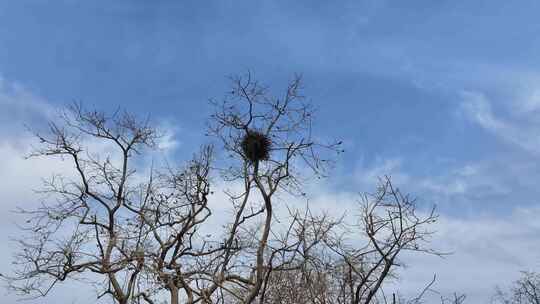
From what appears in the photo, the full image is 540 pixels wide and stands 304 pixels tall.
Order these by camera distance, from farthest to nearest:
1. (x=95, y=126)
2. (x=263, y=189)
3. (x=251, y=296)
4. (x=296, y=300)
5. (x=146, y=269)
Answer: (x=95, y=126) → (x=263, y=189) → (x=251, y=296) → (x=296, y=300) → (x=146, y=269)

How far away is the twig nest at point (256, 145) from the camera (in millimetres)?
8859

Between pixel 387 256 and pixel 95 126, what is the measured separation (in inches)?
309

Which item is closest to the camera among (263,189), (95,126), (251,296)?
(251,296)

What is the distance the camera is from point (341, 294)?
Result: 14.6 feet

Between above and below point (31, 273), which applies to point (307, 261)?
below

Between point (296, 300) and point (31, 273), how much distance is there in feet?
21.4

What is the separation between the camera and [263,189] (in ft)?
28.3

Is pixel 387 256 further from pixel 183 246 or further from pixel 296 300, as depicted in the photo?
pixel 183 246

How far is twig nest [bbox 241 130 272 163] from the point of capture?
8859 mm

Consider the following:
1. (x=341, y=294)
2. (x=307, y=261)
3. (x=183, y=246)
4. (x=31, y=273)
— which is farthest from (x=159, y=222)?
(x=341, y=294)

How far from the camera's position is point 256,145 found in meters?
8.88

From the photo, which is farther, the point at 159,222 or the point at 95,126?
the point at 95,126

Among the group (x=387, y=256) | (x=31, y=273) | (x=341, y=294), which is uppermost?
(x=31, y=273)

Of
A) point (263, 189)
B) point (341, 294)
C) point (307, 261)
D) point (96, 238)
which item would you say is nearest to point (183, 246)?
point (96, 238)
